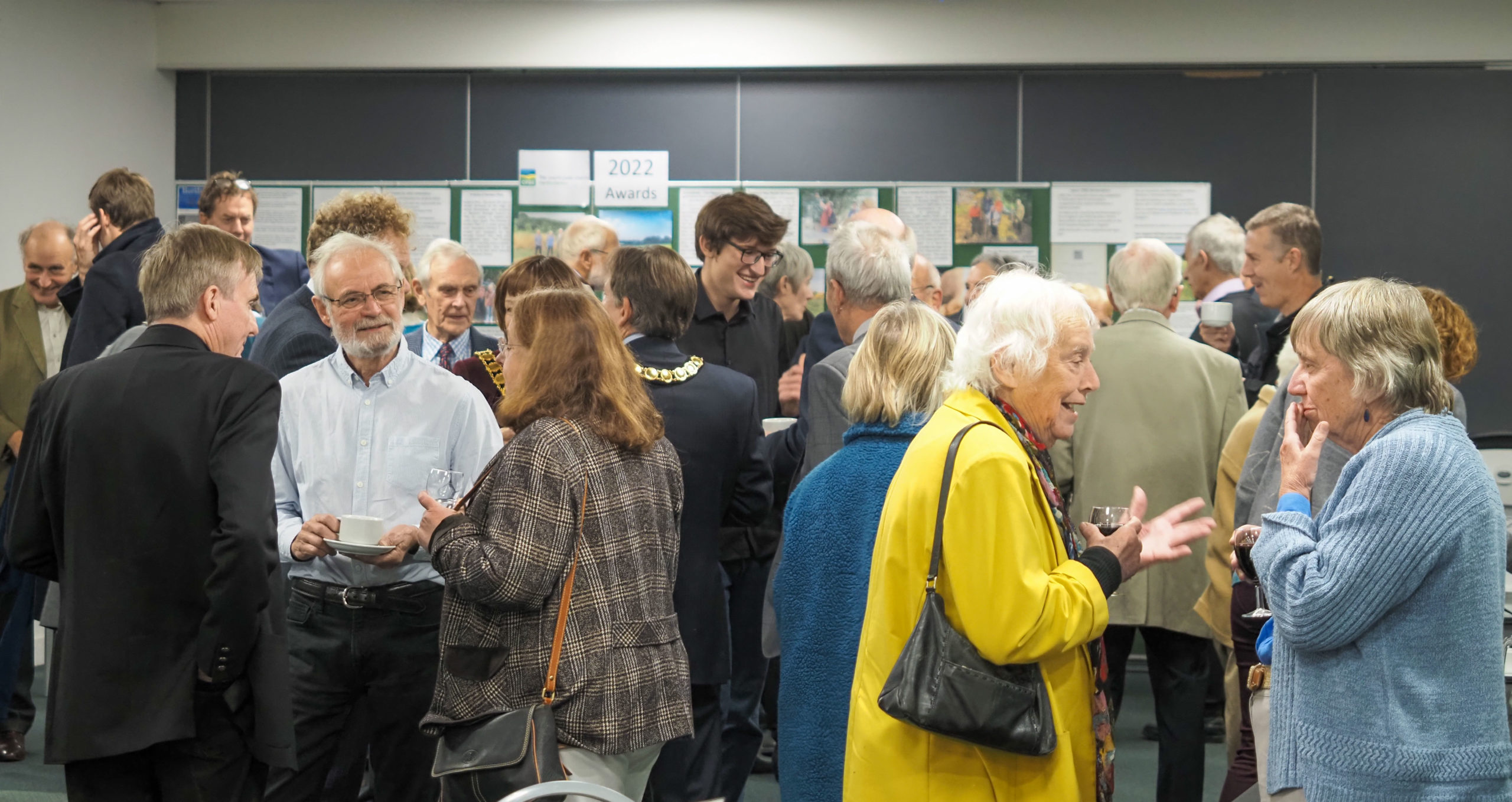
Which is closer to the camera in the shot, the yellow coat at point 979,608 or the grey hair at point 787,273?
the yellow coat at point 979,608

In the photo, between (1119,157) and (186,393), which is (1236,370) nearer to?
(186,393)

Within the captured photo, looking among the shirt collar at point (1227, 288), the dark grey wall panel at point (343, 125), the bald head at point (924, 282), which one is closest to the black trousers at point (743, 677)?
the bald head at point (924, 282)

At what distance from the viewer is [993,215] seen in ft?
23.0

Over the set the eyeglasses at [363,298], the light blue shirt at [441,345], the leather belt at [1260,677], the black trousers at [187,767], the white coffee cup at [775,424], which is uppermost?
the eyeglasses at [363,298]

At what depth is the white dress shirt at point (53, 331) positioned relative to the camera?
5.28 meters

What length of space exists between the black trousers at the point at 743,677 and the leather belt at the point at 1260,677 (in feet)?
5.10

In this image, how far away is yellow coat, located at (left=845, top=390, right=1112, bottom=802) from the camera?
6.40 ft

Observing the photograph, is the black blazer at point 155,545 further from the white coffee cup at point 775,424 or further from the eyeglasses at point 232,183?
the eyeglasses at point 232,183

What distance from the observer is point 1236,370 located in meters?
3.88

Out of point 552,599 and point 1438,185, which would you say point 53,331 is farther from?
point 1438,185

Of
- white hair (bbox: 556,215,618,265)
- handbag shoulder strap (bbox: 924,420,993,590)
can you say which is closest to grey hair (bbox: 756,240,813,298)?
white hair (bbox: 556,215,618,265)

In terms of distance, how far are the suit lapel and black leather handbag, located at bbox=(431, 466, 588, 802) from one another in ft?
12.1

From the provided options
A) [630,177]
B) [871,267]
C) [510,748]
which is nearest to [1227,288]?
[871,267]

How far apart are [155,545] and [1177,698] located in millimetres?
2681
